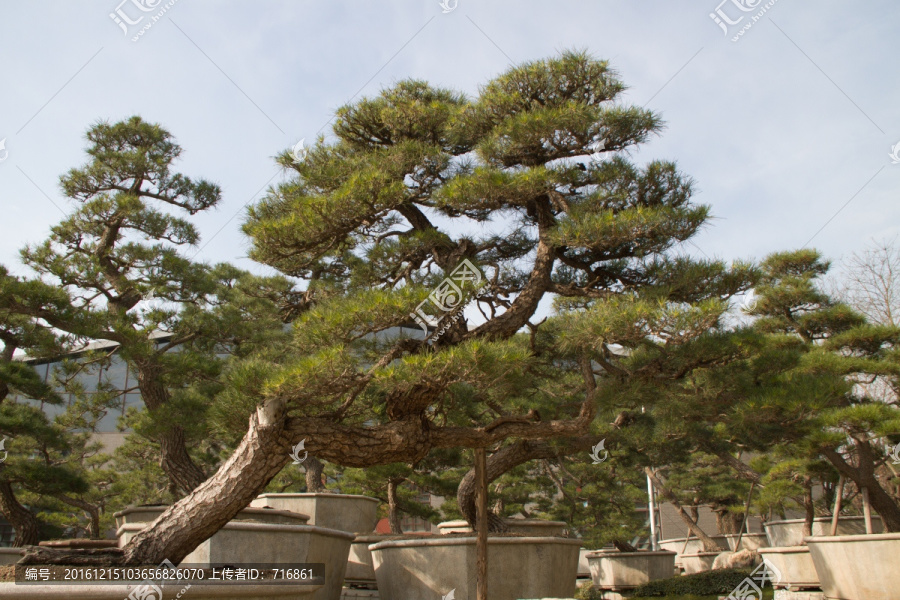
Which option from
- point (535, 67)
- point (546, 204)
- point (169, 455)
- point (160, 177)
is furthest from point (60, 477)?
point (535, 67)

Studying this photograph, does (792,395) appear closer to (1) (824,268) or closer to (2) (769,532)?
(1) (824,268)

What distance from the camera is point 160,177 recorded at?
21.6ft

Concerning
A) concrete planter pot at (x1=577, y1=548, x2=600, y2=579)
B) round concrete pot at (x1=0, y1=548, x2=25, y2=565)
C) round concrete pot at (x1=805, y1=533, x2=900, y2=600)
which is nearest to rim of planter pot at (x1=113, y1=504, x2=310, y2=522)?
round concrete pot at (x1=0, y1=548, x2=25, y2=565)

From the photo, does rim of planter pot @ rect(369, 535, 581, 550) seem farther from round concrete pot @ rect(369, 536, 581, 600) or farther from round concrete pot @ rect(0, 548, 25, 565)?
round concrete pot @ rect(0, 548, 25, 565)

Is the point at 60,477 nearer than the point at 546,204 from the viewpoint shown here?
No

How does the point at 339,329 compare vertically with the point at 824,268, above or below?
below

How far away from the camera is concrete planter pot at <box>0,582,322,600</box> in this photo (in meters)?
2.55

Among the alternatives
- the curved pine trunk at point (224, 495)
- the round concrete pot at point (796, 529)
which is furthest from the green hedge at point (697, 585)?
the curved pine trunk at point (224, 495)

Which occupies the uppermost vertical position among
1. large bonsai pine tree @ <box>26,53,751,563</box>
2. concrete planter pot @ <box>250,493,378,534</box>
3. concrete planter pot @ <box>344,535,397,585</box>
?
large bonsai pine tree @ <box>26,53,751,563</box>

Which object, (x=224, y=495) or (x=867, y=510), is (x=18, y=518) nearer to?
(x=224, y=495)

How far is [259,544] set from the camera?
4.15 m

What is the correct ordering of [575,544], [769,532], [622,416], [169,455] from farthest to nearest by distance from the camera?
1. [769,532]
2. [169,455]
3. [622,416]
4. [575,544]

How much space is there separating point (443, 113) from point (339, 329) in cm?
191

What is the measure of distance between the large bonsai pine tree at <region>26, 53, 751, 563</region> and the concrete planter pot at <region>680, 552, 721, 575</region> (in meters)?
6.48
